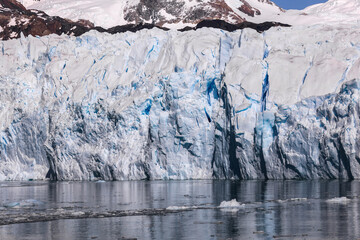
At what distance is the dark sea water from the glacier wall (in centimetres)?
473

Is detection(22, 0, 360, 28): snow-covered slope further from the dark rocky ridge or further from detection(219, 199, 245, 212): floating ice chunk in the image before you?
detection(219, 199, 245, 212): floating ice chunk

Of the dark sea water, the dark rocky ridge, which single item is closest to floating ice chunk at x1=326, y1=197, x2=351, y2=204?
the dark sea water

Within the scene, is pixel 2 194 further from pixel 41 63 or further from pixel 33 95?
pixel 41 63

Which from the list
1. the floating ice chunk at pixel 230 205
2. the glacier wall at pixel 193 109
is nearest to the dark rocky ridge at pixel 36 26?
Result: the glacier wall at pixel 193 109

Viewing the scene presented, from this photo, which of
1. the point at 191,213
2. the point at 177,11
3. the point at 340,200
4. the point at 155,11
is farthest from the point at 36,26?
the point at 340,200

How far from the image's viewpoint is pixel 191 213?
24.1 meters

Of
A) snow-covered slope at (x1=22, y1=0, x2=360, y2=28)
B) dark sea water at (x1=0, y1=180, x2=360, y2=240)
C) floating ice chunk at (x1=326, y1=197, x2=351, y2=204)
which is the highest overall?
snow-covered slope at (x1=22, y1=0, x2=360, y2=28)

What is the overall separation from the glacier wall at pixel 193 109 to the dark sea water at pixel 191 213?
186 inches

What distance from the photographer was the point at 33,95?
54.4 m

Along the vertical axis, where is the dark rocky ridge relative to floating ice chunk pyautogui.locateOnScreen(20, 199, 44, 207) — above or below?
above

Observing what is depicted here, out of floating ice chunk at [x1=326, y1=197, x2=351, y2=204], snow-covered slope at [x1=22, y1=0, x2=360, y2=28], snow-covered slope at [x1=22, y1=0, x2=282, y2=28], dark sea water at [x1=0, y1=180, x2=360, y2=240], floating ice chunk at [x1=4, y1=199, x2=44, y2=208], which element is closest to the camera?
dark sea water at [x1=0, y1=180, x2=360, y2=240]

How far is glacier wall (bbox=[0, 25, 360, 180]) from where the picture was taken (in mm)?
39406

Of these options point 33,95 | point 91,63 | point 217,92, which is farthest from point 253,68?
point 33,95

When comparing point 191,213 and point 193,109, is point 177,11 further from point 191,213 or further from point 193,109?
point 191,213
